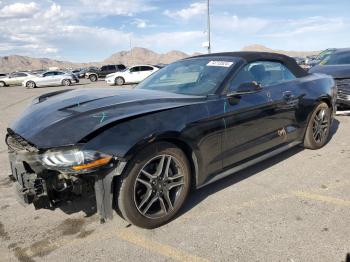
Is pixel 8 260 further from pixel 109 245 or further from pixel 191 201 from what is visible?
pixel 191 201

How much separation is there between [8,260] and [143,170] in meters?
1.30

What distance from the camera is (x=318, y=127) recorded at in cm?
546

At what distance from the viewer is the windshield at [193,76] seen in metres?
3.92

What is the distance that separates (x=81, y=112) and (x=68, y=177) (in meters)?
0.63

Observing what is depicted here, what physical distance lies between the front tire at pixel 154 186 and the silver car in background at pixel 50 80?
27.6 meters

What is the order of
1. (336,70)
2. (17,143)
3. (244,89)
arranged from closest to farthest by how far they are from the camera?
1. (17,143)
2. (244,89)
3. (336,70)

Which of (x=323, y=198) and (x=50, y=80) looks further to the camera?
(x=50, y=80)

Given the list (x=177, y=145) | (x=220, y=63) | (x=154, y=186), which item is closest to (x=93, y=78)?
(x=220, y=63)

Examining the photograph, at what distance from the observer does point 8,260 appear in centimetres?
287

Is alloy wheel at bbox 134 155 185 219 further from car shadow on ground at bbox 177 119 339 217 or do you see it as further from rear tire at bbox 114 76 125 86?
rear tire at bbox 114 76 125 86

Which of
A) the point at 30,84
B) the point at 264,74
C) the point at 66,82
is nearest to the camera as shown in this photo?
the point at 264,74

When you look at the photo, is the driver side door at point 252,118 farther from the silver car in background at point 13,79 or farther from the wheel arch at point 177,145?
the silver car in background at point 13,79

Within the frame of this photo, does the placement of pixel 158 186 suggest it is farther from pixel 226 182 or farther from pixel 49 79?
pixel 49 79

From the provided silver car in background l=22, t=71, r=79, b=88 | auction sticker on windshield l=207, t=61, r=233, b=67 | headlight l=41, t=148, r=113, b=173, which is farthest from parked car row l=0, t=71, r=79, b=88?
headlight l=41, t=148, r=113, b=173
